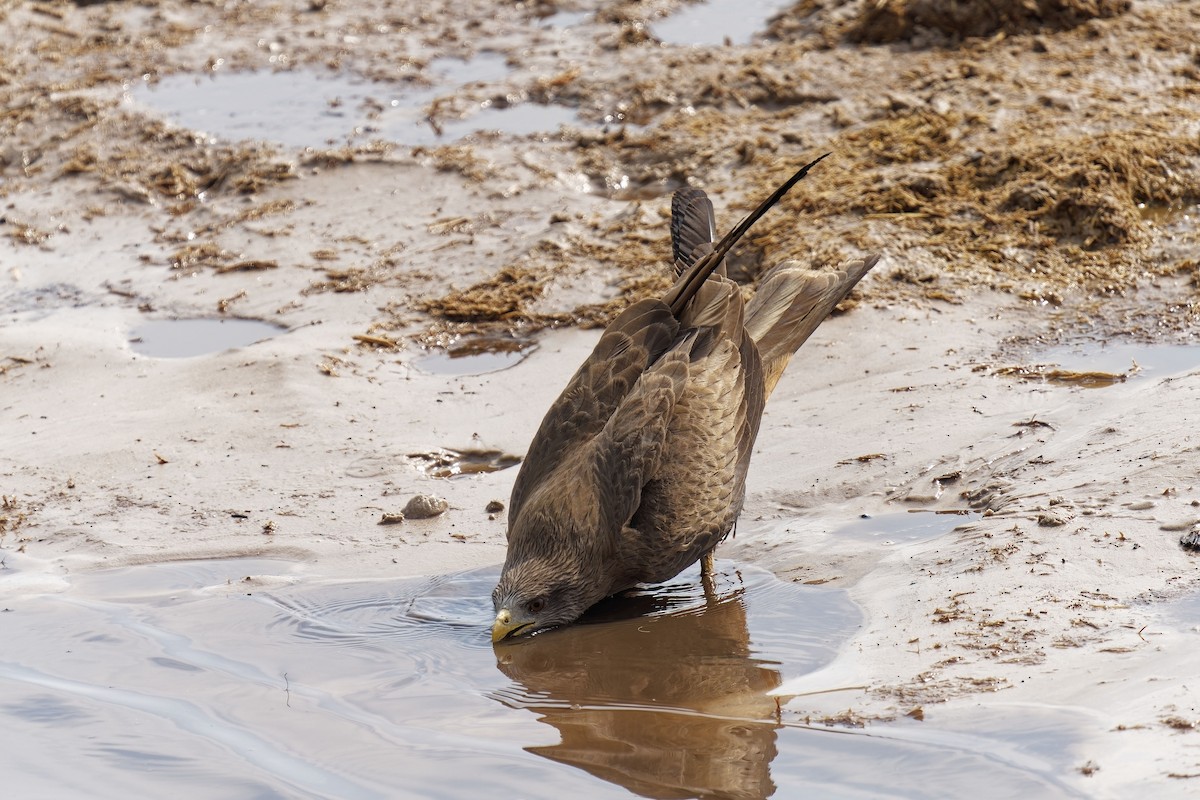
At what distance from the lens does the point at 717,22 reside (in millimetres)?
12445

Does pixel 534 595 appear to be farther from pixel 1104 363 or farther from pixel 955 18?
pixel 955 18

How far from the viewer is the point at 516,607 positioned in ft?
16.1

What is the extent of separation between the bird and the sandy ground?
1.77 ft

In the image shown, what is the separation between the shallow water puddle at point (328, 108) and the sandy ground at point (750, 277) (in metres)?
0.25

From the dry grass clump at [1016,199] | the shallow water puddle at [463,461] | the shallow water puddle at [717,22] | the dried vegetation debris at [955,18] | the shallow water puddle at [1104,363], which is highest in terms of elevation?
the dried vegetation debris at [955,18]

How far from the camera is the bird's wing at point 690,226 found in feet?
19.1

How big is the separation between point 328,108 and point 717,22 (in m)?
3.74

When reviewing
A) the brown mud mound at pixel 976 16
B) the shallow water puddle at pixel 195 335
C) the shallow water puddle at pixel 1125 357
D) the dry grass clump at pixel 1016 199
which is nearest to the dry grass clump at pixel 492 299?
the shallow water puddle at pixel 195 335

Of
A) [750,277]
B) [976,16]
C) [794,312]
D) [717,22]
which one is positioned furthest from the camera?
[717,22]

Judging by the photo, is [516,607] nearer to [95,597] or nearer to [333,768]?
[333,768]

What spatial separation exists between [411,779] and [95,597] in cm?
211

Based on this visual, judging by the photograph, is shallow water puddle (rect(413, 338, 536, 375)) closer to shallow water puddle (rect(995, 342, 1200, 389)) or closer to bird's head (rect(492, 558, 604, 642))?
bird's head (rect(492, 558, 604, 642))

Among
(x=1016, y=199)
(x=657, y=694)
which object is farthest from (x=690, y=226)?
(x=1016, y=199)

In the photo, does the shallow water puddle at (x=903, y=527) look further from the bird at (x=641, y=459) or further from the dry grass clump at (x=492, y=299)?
the dry grass clump at (x=492, y=299)
